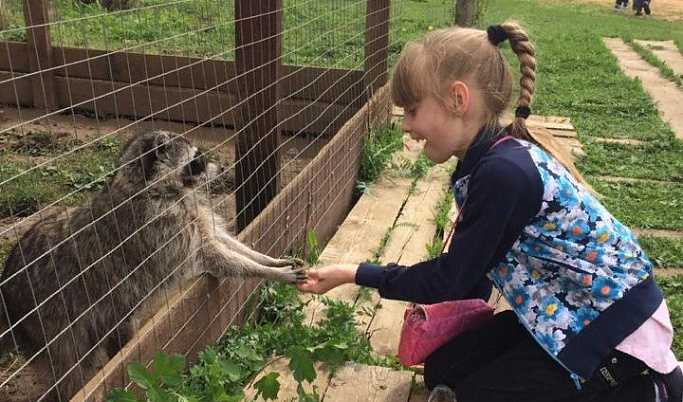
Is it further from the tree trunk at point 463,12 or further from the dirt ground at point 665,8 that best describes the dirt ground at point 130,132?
the dirt ground at point 665,8

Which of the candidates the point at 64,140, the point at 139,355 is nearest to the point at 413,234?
the point at 139,355

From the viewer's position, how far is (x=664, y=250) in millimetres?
4508

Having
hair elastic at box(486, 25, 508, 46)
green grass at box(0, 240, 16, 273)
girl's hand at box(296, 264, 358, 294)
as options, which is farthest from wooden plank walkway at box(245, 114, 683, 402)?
green grass at box(0, 240, 16, 273)

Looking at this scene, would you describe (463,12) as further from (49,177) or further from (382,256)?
(382,256)

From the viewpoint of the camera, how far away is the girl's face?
2395 millimetres

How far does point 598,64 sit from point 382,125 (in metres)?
5.97

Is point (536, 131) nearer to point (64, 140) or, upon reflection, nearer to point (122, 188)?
point (122, 188)

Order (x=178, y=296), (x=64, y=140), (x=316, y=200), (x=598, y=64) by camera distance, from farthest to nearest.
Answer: (x=598, y=64)
(x=64, y=140)
(x=316, y=200)
(x=178, y=296)

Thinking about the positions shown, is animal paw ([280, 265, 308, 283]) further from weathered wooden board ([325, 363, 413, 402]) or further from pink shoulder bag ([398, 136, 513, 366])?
pink shoulder bag ([398, 136, 513, 366])

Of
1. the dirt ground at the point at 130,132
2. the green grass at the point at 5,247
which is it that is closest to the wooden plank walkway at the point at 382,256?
the dirt ground at the point at 130,132

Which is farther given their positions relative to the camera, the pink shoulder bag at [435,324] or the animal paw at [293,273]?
the animal paw at [293,273]

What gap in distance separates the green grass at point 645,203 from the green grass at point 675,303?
0.87 metres

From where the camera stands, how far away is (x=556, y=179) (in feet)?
7.57

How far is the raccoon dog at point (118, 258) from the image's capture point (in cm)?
296
